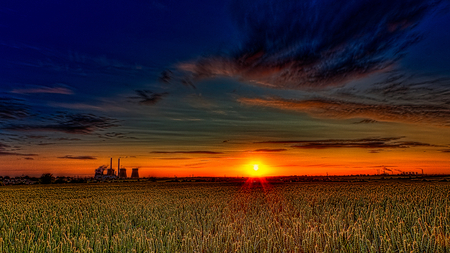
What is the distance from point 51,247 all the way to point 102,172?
192 meters

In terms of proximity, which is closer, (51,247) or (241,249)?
(241,249)

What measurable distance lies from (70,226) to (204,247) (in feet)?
22.7

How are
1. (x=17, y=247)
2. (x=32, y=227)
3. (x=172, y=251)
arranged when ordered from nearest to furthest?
1. (x=172, y=251)
2. (x=17, y=247)
3. (x=32, y=227)

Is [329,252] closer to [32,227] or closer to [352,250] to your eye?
[352,250]

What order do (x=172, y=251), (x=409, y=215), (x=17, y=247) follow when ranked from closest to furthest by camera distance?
(x=172, y=251) < (x=17, y=247) < (x=409, y=215)

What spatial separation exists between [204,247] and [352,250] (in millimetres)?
4146

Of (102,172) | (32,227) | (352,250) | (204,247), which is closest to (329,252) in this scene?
(352,250)

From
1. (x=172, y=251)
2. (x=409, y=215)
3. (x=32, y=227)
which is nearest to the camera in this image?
(x=172, y=251)

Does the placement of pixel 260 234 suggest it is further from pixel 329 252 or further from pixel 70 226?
pixel 70 226

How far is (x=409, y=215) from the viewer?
11.6 meters

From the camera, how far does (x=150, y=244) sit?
320 inches

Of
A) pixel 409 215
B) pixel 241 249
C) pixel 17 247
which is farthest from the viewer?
pixel 409 215

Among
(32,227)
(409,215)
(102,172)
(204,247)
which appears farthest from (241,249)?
(102,172)

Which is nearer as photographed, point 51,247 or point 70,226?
point 51,247
